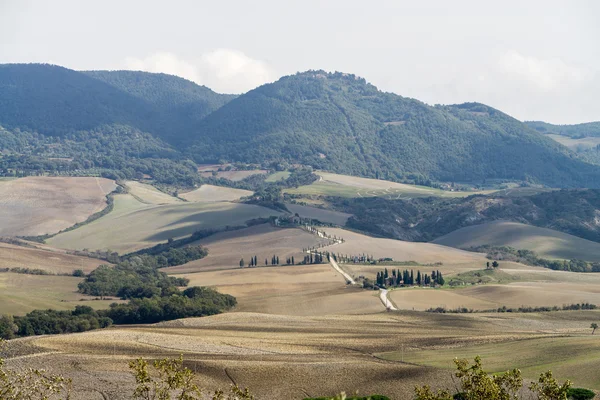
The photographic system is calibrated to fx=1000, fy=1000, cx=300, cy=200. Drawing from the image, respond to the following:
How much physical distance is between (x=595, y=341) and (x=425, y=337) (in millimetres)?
18310

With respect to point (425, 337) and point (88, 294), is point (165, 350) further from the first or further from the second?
point (88, 294)

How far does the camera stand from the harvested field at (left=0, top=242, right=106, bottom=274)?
538 feet

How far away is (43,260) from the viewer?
171500 millimetres

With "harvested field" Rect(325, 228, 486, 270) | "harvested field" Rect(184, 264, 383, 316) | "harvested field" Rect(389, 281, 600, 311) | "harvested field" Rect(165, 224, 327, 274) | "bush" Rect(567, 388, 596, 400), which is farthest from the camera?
"harvested field" Rect(325, 228, 486, 270)

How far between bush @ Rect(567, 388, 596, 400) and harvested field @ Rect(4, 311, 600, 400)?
3.30 meters

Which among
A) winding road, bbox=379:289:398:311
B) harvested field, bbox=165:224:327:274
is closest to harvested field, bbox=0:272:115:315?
harvested field, bbox=165:224:327:274

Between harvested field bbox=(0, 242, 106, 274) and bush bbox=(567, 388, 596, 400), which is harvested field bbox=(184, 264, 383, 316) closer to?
harvested field bbox=(0, 242, 106, 274)

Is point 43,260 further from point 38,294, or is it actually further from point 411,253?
point 411,253

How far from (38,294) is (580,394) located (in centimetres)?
9233

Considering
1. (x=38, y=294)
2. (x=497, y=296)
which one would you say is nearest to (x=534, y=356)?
(x=497, y=296)

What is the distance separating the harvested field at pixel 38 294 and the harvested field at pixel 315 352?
21.5 m

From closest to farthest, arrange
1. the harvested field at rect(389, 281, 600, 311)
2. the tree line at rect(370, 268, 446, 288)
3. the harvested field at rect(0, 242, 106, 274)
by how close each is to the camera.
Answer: the harvested field at rect(389, 281, 600, 311), the tree line at rect(370, 268, 446, 288), the harvested field at rect(0, 242, 106, 274)

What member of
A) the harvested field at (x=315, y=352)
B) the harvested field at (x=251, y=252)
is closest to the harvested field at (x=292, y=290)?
the harvested field at (x=251, y=252)

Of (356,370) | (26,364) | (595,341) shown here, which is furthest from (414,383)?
(26,364)
